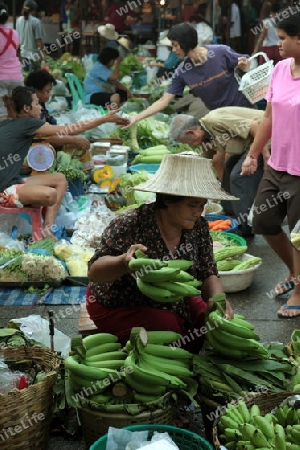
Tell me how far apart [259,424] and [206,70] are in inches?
209

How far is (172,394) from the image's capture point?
10.4ft

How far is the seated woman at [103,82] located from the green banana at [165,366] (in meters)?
8.79

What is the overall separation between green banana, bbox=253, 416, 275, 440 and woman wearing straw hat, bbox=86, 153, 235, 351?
0.78 meters

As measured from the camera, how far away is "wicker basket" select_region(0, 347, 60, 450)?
3.00 meters

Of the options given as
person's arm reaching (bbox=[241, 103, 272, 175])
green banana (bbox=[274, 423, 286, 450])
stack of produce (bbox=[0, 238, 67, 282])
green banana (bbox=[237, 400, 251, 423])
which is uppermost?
person's arm reaching (bbox=[241, 103, 272, 175])

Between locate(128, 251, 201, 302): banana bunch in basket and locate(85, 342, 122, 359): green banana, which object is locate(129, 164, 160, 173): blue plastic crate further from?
locate(128, 251, 201, 302): banana bunch in basket

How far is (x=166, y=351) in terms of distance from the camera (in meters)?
3.29

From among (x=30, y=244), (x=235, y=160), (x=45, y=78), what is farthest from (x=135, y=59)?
(x=30, y=244)

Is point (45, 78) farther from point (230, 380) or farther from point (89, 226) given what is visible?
point (230, 380)

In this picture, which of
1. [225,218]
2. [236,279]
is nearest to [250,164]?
[236,279]

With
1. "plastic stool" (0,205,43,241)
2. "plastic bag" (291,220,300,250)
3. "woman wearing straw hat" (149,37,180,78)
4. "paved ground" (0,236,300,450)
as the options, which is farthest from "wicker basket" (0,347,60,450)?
"woman wearing straw hat" (149,37,180,78)

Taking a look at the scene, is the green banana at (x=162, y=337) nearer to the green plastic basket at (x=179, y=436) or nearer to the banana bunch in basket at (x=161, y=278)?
the banana bunch in basket at (x=161, y=278)

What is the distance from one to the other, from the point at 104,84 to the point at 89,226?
242 inches

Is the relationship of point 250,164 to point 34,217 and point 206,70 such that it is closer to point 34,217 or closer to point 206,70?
point 34,217
